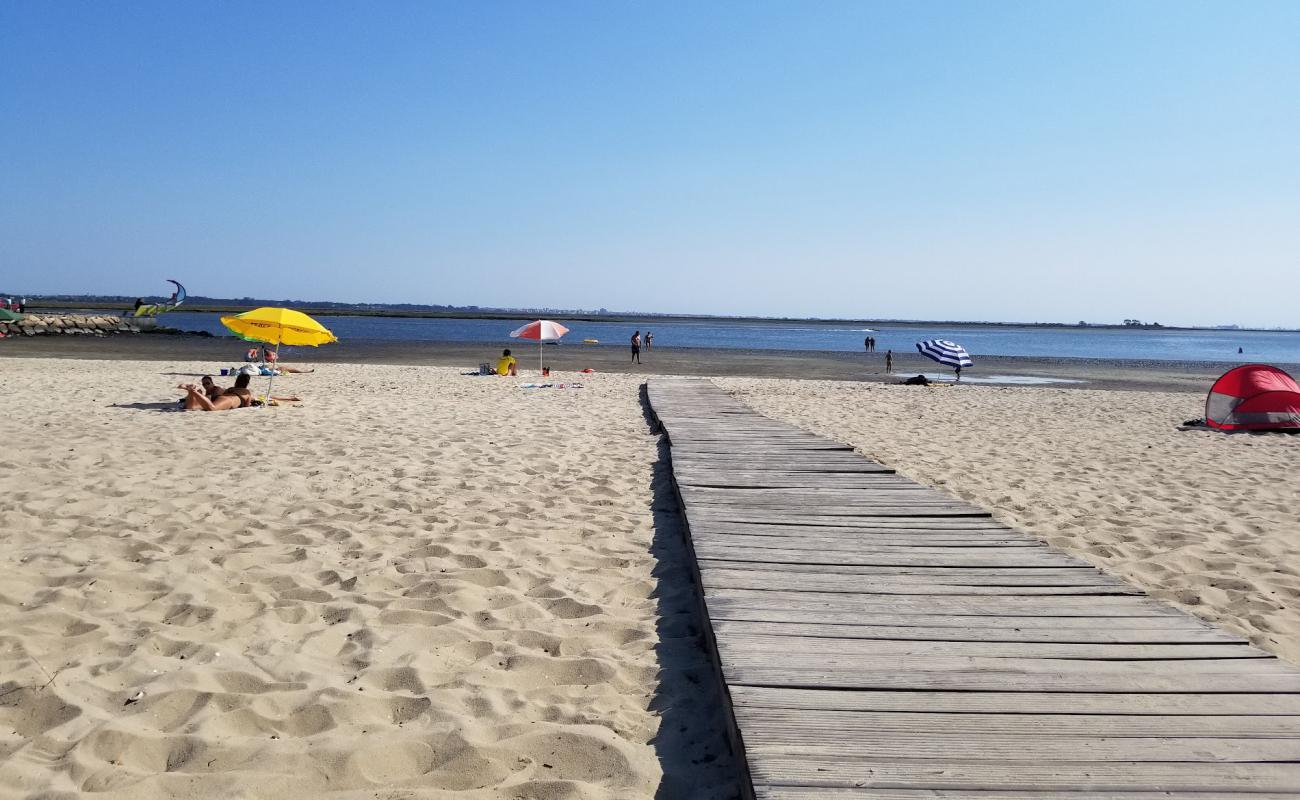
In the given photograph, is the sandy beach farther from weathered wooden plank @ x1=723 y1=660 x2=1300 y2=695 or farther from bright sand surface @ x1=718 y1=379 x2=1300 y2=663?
weathered wooden plank @ x1=723 y1=660 x2=1300 y2=695

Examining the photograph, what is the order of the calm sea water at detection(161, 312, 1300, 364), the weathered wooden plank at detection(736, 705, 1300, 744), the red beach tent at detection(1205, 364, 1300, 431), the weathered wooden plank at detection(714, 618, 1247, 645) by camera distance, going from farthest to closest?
the calm sea water at detection(161, 312, 1300, 364), the red beach tent at detection(1205, 364, 1300, 431), the weathered wooden plank at detection(714, 618, 1247, 645), the weathered wooden plank at detection(736, 705, 1300, 744)

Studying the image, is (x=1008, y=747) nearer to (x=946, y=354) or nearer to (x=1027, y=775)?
(x=1027, y=775)

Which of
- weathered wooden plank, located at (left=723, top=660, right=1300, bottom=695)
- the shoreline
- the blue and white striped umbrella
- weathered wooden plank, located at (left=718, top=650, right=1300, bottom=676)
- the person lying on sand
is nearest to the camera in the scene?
weathered wooden plank, located at (left=723, top=660, right=1300, bottom=695)

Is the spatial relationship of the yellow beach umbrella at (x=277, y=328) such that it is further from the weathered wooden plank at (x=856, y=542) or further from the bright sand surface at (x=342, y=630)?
the weathered wooden plank at (x=856, y=542)

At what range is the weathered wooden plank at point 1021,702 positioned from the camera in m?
2.49

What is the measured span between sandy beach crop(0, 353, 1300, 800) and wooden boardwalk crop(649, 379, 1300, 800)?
34 centimetres

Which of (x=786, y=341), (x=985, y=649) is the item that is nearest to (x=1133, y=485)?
(x=985, y=649)

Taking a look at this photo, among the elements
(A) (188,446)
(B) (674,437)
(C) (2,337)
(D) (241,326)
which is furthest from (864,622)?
(C) (2,337)

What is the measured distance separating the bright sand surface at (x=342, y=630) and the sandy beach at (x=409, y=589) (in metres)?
0.01

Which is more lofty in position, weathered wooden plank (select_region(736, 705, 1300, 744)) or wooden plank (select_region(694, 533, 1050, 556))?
wooden plank (select_region(694, 533, 1050, 556))

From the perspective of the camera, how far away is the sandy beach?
2576 mm

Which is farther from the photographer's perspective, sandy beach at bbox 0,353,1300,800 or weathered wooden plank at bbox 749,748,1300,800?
sandy beach at bbox 0,353,1300,800

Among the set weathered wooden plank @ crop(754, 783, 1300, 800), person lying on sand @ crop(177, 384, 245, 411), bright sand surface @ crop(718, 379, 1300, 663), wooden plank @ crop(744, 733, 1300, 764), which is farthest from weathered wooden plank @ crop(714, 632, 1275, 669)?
person lying on sand @ crop(177, 384, 245, 411)

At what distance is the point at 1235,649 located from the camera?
300 centimetres
